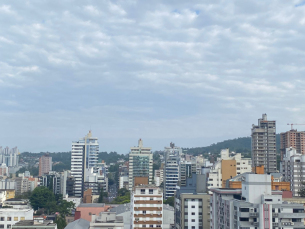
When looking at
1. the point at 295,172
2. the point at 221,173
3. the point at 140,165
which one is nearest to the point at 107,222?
the point at 221,173

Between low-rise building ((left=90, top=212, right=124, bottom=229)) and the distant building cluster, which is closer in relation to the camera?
the distant building cluster

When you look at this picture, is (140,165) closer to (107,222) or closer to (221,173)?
(221,173)

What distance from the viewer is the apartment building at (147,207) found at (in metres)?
47.9

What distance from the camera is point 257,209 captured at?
3753 cm

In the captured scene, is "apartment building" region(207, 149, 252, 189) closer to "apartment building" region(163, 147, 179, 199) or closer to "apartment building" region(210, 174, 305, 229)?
"apartment building" region(163, 147, 179, 199)

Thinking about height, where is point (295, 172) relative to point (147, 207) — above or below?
above

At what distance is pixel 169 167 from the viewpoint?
4065 inches

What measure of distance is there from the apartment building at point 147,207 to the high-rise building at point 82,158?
68.9 meters

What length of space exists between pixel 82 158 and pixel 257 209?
9126 centimetres

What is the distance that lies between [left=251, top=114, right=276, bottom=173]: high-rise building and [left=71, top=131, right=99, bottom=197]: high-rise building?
4910 cm

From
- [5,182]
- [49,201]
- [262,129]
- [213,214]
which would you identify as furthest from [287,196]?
[5,182]

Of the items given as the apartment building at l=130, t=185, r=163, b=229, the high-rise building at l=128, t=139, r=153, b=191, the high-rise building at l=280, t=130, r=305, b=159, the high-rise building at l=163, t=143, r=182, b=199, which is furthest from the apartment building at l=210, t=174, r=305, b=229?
the high-rise building at l=280, t=130, r=305, b=159

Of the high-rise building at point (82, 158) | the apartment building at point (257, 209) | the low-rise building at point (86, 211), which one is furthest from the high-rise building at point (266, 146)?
the apartment building at point (257, 209)

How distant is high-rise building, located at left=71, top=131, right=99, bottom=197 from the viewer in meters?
117
